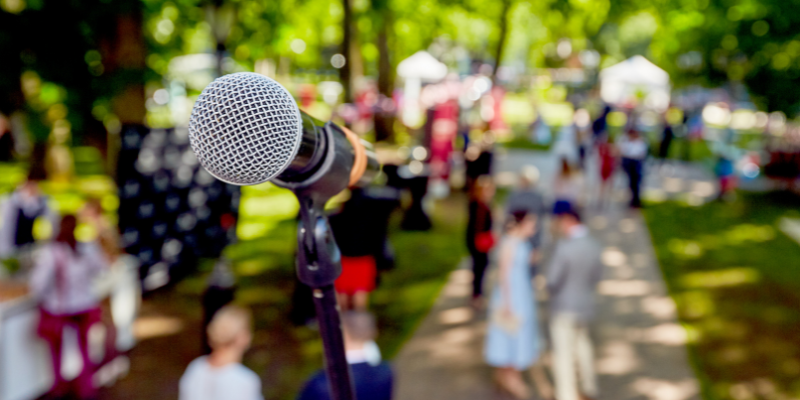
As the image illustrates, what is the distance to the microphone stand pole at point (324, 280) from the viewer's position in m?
1.12

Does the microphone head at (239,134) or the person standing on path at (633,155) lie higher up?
the microphone head at (239,134)

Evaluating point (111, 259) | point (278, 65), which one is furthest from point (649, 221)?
point (278, 65)

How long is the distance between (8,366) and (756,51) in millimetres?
14511

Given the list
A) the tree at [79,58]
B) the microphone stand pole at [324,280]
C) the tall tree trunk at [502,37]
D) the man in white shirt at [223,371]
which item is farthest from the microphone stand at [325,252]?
the tall tree trunk at [502,37]

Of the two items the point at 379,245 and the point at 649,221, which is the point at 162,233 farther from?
the point at 649,221

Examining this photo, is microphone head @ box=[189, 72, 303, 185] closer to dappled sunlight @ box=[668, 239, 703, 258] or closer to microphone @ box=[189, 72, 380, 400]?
microphone @ box=[189, 72, 380, 400]

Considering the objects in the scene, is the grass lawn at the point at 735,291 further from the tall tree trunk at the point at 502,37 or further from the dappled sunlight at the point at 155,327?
the tall tree trunk at the point at 502,37

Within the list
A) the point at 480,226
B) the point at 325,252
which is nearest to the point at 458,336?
the point at 480,226

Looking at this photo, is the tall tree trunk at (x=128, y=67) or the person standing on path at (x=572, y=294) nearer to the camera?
the person standing on path at (x=572, y=294)

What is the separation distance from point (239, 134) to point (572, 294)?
4251mm

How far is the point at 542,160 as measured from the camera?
17.8m

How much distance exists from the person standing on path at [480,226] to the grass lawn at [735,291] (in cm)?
251

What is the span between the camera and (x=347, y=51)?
32.4 ft

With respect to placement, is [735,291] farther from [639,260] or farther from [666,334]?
[666,334]
